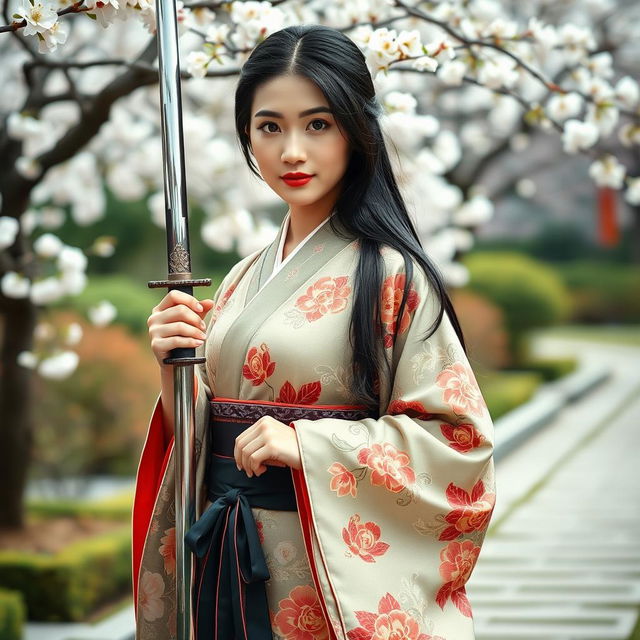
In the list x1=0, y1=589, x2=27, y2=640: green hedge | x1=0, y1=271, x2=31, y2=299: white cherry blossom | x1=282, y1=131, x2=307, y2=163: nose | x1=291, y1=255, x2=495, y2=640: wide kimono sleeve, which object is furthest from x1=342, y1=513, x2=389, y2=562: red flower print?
x1=0, y1=271, x2=31, y2=299: white cherry blossom

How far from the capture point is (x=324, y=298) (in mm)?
2324

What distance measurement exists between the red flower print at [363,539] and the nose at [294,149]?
30.2 inches

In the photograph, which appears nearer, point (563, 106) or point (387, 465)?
point (387, 465)

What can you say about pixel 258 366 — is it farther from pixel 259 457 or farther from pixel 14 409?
pixel 14 409

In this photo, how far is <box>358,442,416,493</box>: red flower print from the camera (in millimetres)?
2176

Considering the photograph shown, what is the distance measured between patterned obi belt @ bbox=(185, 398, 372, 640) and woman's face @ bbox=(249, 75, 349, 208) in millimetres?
479

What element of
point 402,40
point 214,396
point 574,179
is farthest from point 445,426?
point 574,179

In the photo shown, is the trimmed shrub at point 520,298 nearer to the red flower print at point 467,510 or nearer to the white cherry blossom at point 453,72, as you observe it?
the white cherry blossom at point 453,72

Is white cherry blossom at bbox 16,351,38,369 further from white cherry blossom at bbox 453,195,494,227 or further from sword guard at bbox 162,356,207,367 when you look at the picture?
white cherry blossom at bbox 453,195,494,227

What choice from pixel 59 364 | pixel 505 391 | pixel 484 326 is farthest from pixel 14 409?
pixel 484 326

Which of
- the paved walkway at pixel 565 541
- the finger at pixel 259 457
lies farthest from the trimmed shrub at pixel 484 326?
the finger at pixel 259 457

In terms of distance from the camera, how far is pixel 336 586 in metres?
2.15

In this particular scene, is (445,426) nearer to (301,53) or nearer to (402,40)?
(301,53)

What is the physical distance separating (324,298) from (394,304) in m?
0.16
